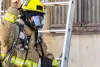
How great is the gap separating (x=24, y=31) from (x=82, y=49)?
113 cm

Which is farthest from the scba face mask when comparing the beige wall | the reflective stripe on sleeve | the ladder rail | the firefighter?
the beige wall

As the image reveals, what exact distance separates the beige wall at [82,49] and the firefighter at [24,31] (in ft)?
2.66

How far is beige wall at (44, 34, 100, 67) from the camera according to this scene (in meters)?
4.80

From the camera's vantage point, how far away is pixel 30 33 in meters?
4.11

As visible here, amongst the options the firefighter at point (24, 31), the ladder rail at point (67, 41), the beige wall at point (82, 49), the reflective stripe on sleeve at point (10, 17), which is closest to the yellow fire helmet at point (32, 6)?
the firefighter at point (24, 31)

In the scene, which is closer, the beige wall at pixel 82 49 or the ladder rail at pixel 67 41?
the ladder rail at pixel 67 41

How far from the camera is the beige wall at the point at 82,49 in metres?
4.80

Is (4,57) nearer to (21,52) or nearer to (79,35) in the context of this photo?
(21,52)

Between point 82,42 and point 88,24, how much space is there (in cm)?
27

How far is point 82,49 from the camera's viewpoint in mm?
4875

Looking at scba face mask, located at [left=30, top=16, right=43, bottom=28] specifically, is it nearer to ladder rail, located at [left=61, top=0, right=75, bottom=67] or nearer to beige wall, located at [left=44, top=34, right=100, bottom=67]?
ladder rail, located at [left=61, top=0, right=75, bottom=67]

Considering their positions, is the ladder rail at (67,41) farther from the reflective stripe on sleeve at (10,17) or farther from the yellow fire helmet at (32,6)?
the reflective stripe on sleeve at (10,17)

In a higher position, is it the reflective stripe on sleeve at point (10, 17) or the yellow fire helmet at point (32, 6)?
the yellow fire helmet at point (32, 6)

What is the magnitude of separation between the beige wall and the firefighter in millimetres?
812
